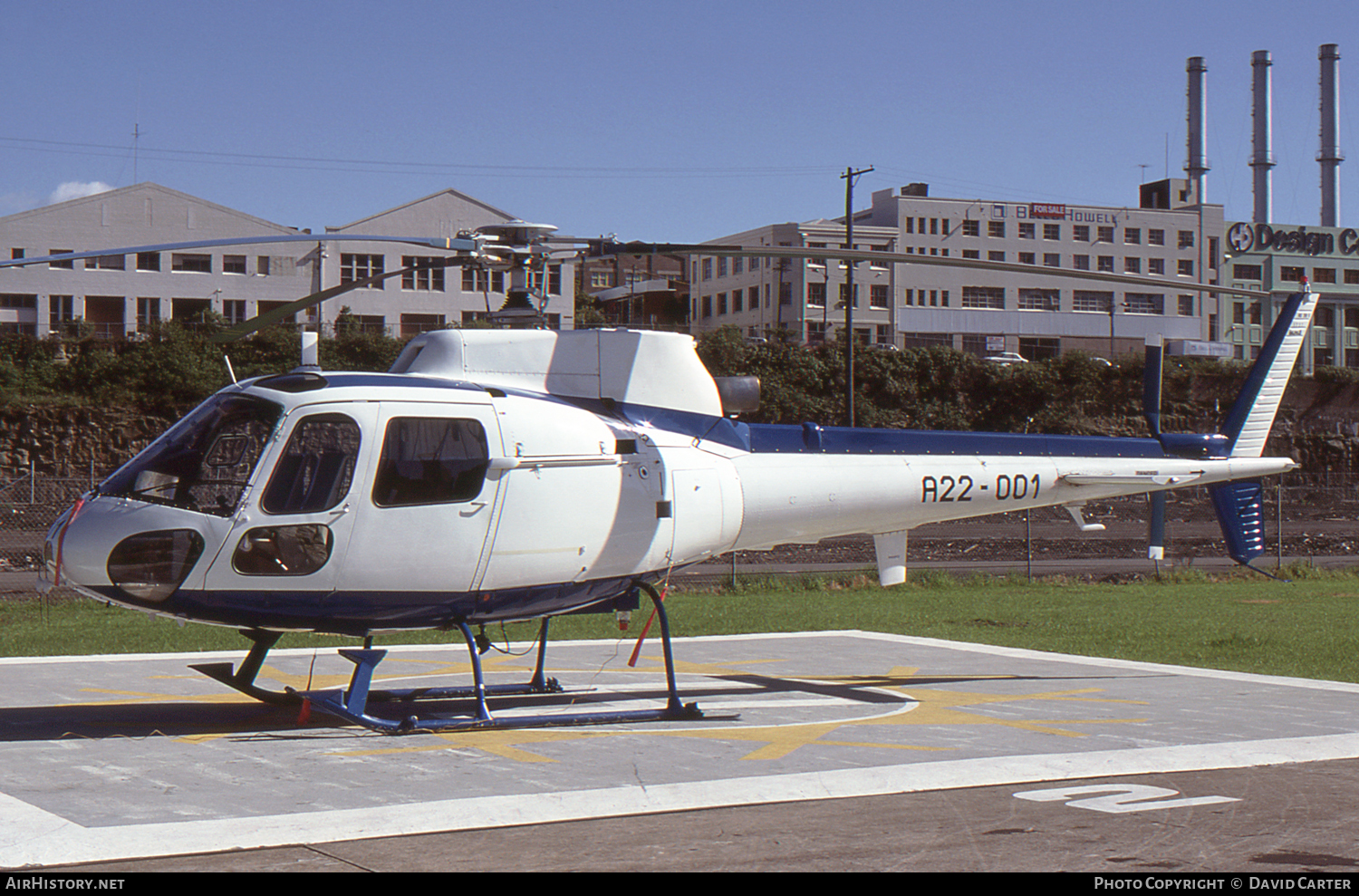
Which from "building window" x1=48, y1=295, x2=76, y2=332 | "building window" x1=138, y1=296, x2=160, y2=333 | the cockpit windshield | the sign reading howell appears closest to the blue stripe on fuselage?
the cockpit windshield

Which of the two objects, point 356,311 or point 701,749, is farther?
point 356,311

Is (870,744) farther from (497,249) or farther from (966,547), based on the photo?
(966,547)

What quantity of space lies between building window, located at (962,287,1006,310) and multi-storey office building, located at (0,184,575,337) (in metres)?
38.8

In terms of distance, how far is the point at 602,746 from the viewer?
10.6 m

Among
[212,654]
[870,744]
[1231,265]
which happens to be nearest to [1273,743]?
[870,744]

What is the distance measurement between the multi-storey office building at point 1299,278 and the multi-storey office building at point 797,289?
36.0 metres

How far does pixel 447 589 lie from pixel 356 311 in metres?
67.7

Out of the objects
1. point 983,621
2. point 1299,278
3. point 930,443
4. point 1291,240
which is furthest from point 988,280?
point 930,443

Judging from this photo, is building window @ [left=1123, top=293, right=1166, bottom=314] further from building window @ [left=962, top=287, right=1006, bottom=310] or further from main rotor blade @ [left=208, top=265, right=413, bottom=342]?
main rotor blade @ [left=208, top=265, right=413, bottom=342]

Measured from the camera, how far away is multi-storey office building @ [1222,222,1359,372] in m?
117

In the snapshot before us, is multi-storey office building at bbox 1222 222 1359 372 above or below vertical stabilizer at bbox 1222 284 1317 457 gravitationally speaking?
A: above

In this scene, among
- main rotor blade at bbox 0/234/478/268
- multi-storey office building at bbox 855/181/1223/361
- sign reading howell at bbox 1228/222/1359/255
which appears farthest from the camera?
sign reading howell at bbox 1228/222/1359/255

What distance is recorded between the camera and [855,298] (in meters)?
97.9

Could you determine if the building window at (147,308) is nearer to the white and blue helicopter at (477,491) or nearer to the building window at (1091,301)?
the white and blue helicopter at (477,491)
